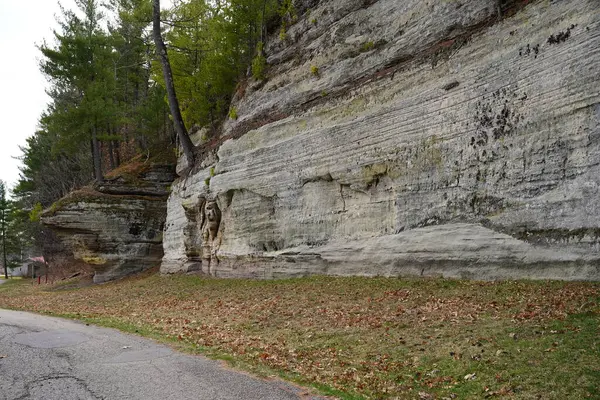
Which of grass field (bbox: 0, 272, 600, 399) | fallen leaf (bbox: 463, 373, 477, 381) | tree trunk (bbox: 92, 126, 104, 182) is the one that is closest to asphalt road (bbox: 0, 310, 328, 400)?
grass field (bbox: 0, 272, 600, 399)

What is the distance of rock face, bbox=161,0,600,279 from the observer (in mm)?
10094

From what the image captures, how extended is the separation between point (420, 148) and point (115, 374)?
32.8 feet

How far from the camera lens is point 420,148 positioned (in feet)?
44.0

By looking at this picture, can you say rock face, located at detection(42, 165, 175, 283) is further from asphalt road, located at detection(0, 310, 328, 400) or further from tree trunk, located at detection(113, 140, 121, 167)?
asphalt road, located at detection(0, 310, 328, 400)

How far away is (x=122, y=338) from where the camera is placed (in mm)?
9852

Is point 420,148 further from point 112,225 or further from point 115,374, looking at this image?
point 112,225

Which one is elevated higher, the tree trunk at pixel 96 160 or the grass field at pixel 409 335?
the tree trunk at pixel 96 160

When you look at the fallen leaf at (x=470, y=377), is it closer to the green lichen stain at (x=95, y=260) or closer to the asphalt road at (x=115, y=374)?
the asphalt road at (x=115, y=374)

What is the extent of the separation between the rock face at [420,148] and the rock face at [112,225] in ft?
29.5

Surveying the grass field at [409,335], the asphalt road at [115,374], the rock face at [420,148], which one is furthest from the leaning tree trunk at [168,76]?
the asphalt road at [115,374]

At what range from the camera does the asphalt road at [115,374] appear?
591 centimetres

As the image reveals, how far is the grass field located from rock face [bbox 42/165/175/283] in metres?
14.8

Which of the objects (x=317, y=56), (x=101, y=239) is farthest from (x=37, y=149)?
(x=317, y=56)

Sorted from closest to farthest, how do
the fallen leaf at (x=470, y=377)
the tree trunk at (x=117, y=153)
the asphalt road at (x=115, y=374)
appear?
the asphalt road at (x=115, y=374)
the fallen leaf at (x=470, y=377)
the tree trunk at (x=117, y=153)
